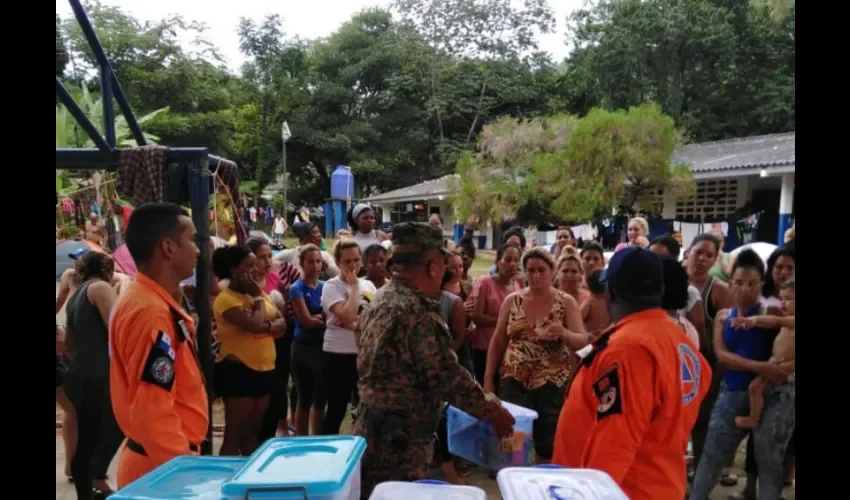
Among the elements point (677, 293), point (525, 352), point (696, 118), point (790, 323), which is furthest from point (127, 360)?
point (696, 118)

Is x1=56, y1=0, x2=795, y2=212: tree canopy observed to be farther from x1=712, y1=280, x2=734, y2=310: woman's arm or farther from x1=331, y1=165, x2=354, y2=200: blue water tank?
x1=712, y1=280, x2=734, y2=310: woman's arm

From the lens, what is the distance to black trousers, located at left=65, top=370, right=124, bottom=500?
3342mm

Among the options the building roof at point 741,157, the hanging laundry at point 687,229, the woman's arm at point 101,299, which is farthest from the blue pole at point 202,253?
the hanging laundry at point 687,229

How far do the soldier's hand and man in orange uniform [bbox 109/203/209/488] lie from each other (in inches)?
45.8

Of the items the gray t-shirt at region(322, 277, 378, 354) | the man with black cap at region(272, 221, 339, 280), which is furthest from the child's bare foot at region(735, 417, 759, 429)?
the man with black cap at region(272, 221, 339, 280)

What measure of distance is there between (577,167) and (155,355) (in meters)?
14.3

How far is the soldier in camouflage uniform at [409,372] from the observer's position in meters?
2.38

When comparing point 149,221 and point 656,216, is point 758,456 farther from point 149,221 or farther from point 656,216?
point 656,216

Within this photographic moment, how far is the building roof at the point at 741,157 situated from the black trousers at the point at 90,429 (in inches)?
462

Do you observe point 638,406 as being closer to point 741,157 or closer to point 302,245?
point 302,245

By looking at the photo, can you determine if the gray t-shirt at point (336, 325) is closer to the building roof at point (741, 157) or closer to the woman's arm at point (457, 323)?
the woman's arm at point (457, 323)

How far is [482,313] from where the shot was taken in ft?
14.7

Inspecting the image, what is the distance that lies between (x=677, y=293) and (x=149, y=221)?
80.1 inches

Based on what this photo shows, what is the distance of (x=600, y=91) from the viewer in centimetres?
3073
